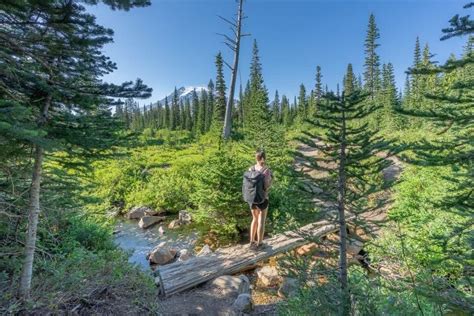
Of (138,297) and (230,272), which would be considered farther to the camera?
(230,272)

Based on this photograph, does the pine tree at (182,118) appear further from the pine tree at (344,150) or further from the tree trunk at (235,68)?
the pine tree at (344,150)

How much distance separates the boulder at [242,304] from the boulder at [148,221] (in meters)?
5.79

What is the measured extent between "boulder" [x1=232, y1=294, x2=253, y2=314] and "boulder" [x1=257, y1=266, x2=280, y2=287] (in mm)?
775

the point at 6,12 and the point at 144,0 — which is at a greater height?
the point at 144,0

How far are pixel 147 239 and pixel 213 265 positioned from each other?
3.73 meters

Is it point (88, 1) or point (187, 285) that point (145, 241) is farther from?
point (88, 1)

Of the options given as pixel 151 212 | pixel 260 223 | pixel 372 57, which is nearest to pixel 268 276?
pixel 260 223

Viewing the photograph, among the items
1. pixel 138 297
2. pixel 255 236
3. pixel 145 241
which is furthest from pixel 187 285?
pixel 145 241

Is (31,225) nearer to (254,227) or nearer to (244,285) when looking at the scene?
(244,285)

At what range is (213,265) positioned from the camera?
4707mm

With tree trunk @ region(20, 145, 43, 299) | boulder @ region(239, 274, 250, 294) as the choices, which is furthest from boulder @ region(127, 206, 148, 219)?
tree trunk @ region(20, 145, 43, 299)

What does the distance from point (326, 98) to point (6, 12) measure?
9.69ft

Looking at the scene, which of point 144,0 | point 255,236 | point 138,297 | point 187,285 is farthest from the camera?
point 255,236

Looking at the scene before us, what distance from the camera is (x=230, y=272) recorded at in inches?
183
